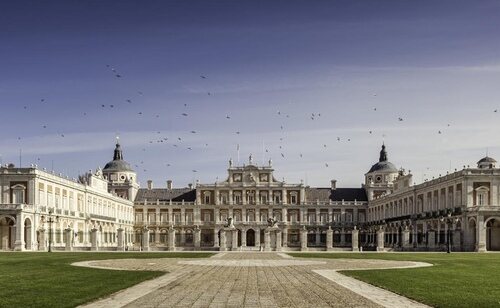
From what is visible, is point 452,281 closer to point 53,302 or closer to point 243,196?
point 53,302

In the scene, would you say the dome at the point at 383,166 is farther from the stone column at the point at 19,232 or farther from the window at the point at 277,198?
the stone column at the point at 19,232

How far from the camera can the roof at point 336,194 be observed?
5197 inches

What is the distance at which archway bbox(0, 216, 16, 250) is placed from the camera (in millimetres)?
73250

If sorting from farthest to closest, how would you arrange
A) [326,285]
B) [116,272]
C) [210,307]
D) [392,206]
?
[392,206] < [116,272] < [326,285] < [210,307]

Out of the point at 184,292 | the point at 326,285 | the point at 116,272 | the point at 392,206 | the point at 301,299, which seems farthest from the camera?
the point at 392,206

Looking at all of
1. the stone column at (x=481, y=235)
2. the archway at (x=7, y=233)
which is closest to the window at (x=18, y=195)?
the archway at (x=7, y=233)

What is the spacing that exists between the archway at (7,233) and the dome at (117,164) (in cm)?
5729

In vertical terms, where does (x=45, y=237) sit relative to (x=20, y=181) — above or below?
below

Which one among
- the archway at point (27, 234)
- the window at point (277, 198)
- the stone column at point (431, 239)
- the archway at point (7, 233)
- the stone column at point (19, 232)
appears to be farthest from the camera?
the window at point (277, 198)

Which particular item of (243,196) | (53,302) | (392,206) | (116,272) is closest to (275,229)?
(392,206)

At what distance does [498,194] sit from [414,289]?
5841 cm

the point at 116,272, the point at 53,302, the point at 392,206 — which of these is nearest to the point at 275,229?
the point at 392,206

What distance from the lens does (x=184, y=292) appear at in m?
21.8

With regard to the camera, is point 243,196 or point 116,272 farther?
point 243,196
